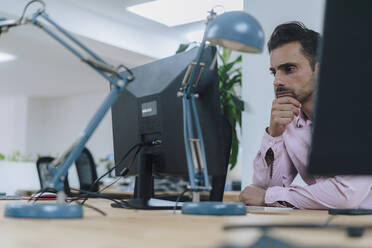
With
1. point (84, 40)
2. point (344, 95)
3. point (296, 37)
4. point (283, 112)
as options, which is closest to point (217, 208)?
point (344, 95)

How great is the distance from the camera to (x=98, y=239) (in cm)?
66

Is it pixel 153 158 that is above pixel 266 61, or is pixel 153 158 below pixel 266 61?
below

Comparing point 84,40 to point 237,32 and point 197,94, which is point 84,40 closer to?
Answer: point 197,94

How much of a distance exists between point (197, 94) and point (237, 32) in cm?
25

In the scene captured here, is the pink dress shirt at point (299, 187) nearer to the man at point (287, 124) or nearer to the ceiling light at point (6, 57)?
the man at point (287, 124)

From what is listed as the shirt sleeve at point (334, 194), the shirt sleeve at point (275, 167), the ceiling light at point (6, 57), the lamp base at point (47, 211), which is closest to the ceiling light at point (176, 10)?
the ceiling light at point (6, 57)

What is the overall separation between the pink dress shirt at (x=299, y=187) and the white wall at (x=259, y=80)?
1.30 m

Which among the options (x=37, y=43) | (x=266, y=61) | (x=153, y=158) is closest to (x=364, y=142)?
(x=153, y=158)

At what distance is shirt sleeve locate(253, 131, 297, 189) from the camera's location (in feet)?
5.70

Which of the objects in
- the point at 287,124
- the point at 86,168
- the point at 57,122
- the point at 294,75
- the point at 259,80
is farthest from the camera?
the point at 57,122

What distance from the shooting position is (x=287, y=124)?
1.69 m

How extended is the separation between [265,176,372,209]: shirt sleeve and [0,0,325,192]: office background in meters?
0.72

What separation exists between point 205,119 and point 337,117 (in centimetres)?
54

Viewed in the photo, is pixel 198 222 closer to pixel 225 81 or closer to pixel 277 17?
pixel 277 17
